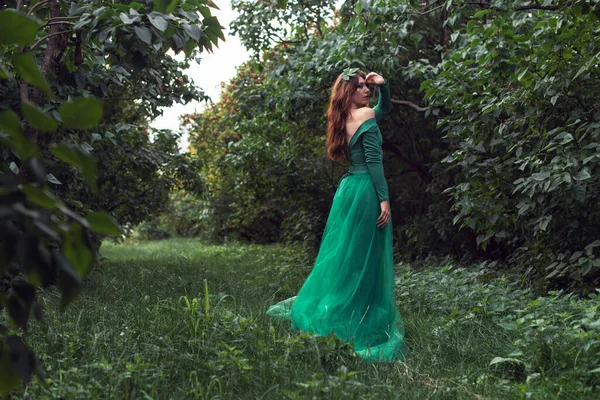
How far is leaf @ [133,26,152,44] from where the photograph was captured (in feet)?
7.42

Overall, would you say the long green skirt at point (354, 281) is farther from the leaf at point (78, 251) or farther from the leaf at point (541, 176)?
the leaf at point (78, 251)

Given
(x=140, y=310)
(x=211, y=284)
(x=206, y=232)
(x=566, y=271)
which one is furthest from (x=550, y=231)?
(x=206, y=232)

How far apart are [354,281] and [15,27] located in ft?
10.9

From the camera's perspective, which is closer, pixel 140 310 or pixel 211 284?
pixel 140 310

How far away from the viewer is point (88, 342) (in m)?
3.26

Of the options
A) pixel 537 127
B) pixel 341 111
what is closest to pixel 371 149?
pixel 341 111

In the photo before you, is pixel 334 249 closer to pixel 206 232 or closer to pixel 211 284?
pixel 211 284

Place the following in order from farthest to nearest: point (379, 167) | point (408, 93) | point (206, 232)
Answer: point (206, 232) → point (408, 93) → point (379, 167)

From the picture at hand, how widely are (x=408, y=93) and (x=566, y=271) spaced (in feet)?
14.9

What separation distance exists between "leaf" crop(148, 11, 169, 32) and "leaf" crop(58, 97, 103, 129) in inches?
43.1

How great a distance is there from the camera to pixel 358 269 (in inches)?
170

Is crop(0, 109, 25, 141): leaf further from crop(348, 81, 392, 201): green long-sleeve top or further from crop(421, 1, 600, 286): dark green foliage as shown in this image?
crop(421, 1, 600, 286): dark green foliage

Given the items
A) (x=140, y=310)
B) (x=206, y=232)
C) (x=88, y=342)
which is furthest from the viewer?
(x=206, y=232)

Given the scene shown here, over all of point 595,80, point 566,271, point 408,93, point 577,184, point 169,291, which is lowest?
point 566,271
